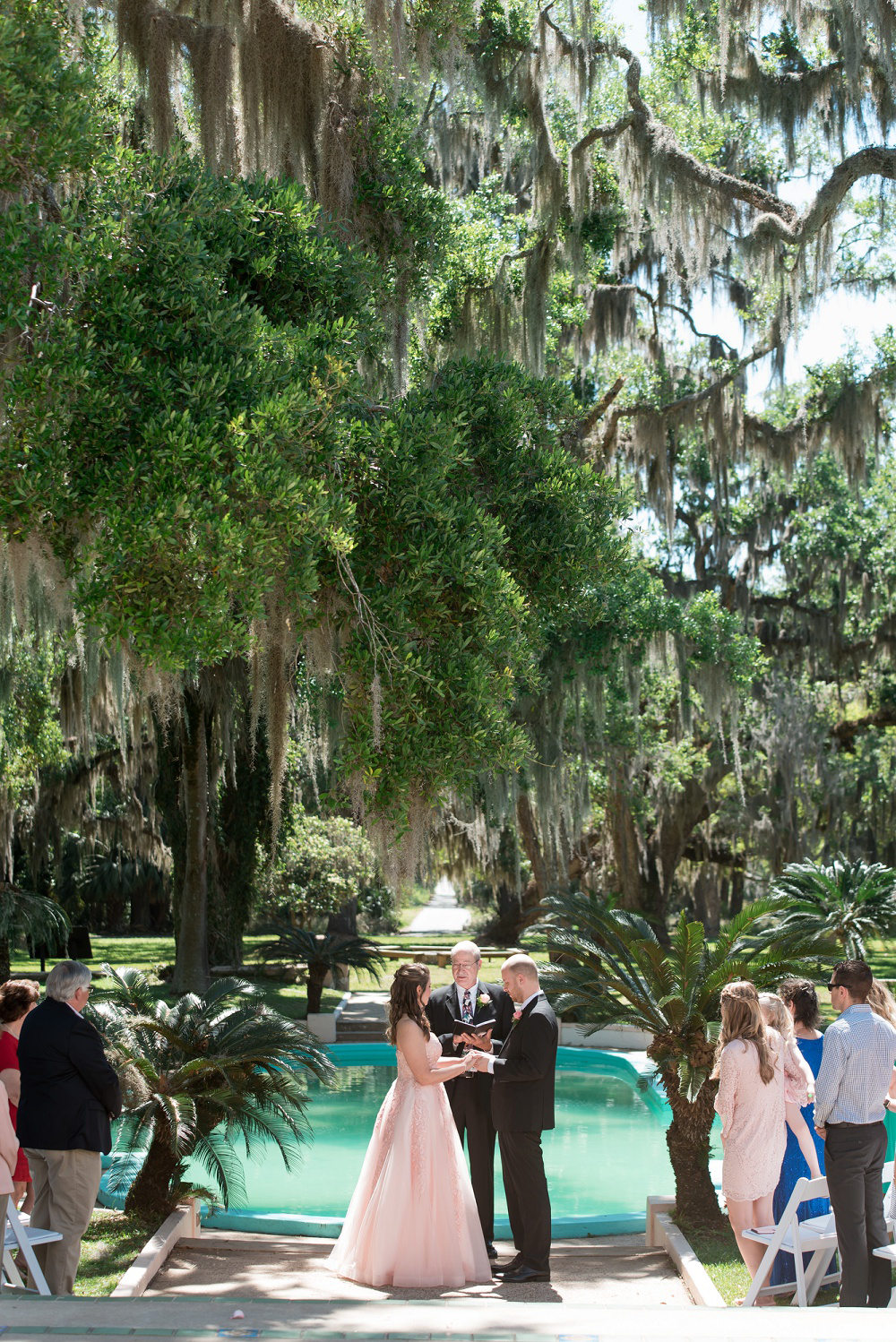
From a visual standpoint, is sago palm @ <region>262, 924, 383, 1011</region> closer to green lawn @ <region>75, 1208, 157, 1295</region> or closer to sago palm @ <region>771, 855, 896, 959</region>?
sago palm @ <region>771, 855, 896, 959</region>

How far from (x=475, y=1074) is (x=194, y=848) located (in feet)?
36.1

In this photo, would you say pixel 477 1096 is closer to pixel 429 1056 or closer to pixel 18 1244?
pixel 429 1056

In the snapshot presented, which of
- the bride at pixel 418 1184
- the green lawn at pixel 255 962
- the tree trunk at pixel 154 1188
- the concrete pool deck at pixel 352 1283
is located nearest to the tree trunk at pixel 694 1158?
the concrete pool deck at pixel 352 1283

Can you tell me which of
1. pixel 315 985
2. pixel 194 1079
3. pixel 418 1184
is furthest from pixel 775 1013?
pixel 315 985

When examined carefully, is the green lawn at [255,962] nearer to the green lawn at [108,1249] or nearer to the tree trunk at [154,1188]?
the tree trunk at [154,1188]

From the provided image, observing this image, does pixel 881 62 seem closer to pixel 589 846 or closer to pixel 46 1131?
pixel 46 1131

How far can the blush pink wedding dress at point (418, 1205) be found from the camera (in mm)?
5383

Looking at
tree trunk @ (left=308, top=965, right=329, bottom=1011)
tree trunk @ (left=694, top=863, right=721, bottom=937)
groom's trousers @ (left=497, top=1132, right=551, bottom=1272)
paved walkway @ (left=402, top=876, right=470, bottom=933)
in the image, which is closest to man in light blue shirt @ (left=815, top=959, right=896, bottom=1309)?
groom's trousers @ (left=497, top=1132, right=551, bottom=1272)

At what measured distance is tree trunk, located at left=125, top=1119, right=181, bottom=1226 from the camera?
674 centimetres

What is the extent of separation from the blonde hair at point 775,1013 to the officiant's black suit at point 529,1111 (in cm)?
95

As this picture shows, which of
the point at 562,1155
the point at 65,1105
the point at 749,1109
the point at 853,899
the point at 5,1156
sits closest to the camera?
the point at 5,1156

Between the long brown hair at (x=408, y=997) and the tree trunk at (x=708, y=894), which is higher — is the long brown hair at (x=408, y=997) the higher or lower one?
the higher one

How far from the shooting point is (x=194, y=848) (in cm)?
1642

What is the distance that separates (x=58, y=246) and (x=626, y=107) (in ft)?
36.6
